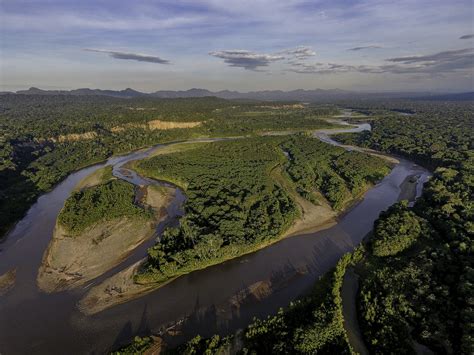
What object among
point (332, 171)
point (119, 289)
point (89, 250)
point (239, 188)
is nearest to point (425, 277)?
point (119, 289)

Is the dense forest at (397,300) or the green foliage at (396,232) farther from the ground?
the green foliage at (396,232)

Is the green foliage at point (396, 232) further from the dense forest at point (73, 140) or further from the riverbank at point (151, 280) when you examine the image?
the dense forest at point (73, 140)

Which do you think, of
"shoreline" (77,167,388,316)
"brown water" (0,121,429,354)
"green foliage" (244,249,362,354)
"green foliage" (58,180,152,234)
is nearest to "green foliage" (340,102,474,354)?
"green foliage" (244,249,362,354)

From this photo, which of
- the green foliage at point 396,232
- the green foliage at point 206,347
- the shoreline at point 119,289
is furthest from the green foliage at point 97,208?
the green foliage at point 396,232

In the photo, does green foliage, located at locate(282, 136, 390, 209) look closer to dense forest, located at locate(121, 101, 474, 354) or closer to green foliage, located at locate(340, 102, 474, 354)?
green foliage, located at locate(340, 102, 474, 354)

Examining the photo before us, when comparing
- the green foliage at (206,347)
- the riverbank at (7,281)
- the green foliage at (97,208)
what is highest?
the green foliage at (97,208)

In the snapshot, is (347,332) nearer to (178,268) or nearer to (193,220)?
(178,268)
